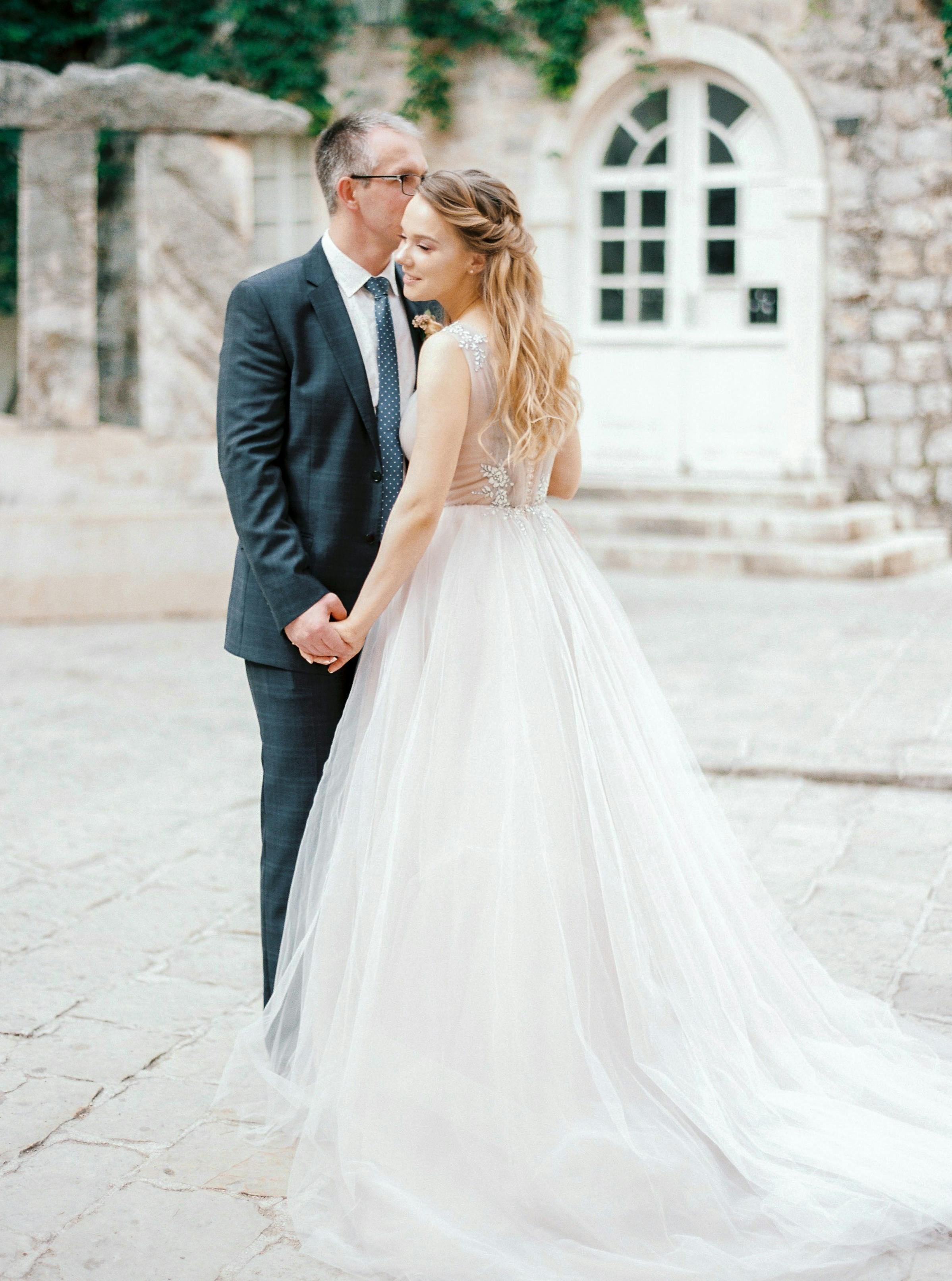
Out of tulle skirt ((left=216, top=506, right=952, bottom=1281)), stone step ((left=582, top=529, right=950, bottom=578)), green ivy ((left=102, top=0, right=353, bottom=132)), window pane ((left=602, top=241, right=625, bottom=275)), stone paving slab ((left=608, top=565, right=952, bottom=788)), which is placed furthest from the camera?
green ivy ((left=102, top=0, right=353, bottom=132))

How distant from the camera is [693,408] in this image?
9.75 metres

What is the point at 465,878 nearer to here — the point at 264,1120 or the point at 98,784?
the point at 264,1120

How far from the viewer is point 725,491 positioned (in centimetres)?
921

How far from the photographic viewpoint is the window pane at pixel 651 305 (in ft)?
32.2

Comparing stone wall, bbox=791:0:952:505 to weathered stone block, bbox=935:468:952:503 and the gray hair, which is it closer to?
weathered stone block, bbox=935:468:952:503

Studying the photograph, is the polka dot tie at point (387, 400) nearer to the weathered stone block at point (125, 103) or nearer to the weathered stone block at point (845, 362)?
the weathered stone block at point (125, 103)

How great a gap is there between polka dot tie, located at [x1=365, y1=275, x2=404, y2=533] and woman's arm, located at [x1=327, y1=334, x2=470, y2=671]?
19 cm

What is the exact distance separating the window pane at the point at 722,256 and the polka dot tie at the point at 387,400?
752 cm

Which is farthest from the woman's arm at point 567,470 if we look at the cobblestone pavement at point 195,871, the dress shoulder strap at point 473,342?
the cobblestone pavement at point 195,871

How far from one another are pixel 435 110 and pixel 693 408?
2.78 m

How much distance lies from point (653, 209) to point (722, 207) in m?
0.48

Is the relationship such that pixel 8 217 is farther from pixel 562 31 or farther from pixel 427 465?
pixel 427 465

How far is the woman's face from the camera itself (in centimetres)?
229

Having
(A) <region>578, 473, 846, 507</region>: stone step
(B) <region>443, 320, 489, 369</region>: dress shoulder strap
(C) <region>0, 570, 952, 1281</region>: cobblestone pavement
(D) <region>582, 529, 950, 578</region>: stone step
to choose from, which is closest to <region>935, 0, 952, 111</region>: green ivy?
(A) <region>578, 473, 846, 507</region>: stone step
